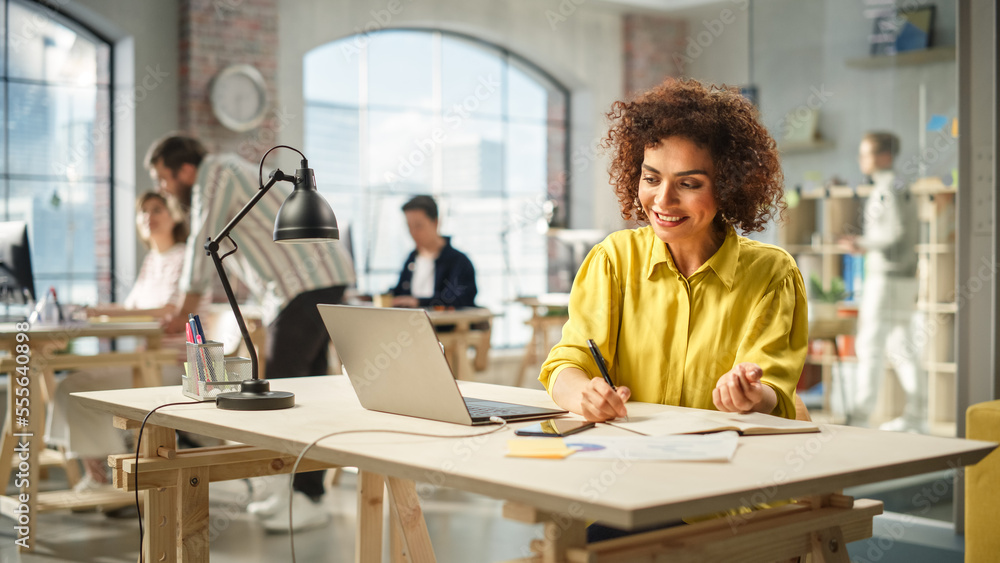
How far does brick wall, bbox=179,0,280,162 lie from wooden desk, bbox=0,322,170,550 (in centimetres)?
305

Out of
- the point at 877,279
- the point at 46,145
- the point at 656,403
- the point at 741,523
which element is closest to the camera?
the point at 741,523

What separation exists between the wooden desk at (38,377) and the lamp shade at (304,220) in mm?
2169

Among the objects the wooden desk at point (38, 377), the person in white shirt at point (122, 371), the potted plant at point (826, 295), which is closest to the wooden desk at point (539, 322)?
→ the person in white shirt at point (122, 371)

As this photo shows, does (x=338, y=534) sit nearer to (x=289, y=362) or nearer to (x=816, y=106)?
(x=289, y=362)

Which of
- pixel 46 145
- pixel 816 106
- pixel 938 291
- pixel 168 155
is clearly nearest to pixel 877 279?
pixel 938 291

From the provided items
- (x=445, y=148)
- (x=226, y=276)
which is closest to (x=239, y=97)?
(x=445, y=148)

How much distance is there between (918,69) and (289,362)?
2842 mm

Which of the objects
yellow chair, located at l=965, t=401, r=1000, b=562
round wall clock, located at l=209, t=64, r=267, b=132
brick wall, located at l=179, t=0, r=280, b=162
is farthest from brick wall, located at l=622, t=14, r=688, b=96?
yellow chair, located at l=965, t=401, r=1000, b=562

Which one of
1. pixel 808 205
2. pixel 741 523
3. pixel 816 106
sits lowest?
pixel 741 523

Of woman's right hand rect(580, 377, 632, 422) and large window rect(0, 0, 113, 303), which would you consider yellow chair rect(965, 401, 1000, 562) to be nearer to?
woman's right hand rect(580, 377, 632, 422)

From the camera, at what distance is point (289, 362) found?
12.1ft

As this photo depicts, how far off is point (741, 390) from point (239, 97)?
588cm

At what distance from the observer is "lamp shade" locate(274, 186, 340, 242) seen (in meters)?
1.85

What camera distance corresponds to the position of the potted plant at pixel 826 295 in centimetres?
446
